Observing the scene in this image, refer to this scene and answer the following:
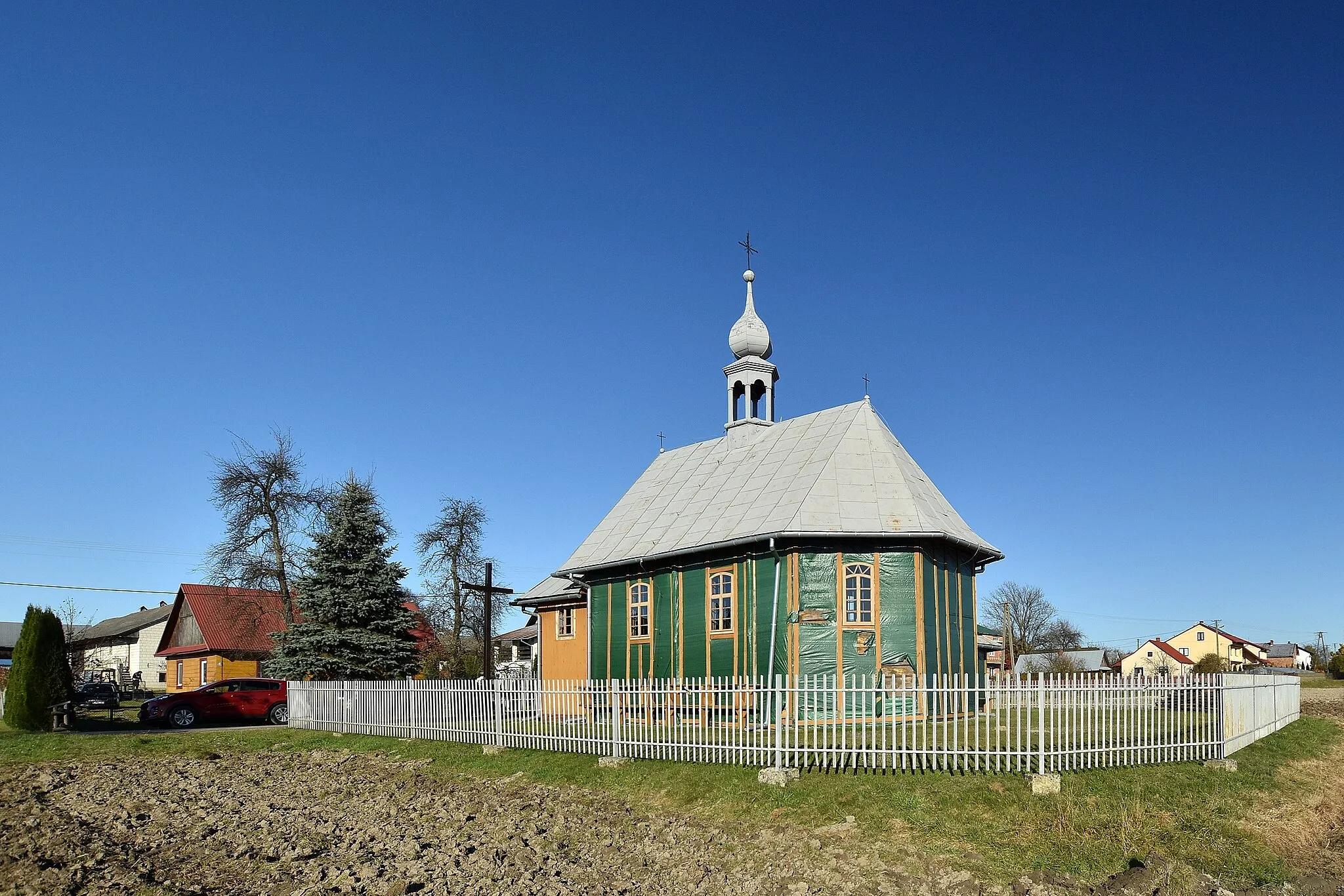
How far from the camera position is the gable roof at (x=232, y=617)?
144 ft

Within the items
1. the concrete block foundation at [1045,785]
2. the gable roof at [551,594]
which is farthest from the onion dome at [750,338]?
the concrete block foundation at [1045,785]

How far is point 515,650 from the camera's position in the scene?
47.5 meters

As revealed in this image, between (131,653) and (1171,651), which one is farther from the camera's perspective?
(1171,651)

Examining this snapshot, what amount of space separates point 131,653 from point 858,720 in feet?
182

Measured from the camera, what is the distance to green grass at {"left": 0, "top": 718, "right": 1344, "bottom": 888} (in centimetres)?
1073

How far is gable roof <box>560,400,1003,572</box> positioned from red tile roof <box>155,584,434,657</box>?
1943 cm

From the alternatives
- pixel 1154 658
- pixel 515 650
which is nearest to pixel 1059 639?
pixel 1154 658

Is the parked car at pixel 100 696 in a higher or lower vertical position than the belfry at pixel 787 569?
lower

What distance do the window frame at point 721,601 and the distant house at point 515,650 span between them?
57.3 feet

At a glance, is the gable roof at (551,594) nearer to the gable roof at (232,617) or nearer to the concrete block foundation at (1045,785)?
the concrete block foundation at (1045,785)

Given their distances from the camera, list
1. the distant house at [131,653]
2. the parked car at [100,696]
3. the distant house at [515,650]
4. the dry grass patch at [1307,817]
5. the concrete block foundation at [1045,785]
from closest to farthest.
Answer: the dry grass patch at [1307,817] → the concrete block foundation at [1045,785] → the parked car at [100,696] → the distant house at [515,650] → the distant house at [131,653]

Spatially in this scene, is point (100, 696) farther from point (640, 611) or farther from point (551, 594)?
point (640, 611)

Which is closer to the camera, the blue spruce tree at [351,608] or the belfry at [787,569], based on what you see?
the belfry at [787,569]

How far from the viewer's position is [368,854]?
11.3 m
